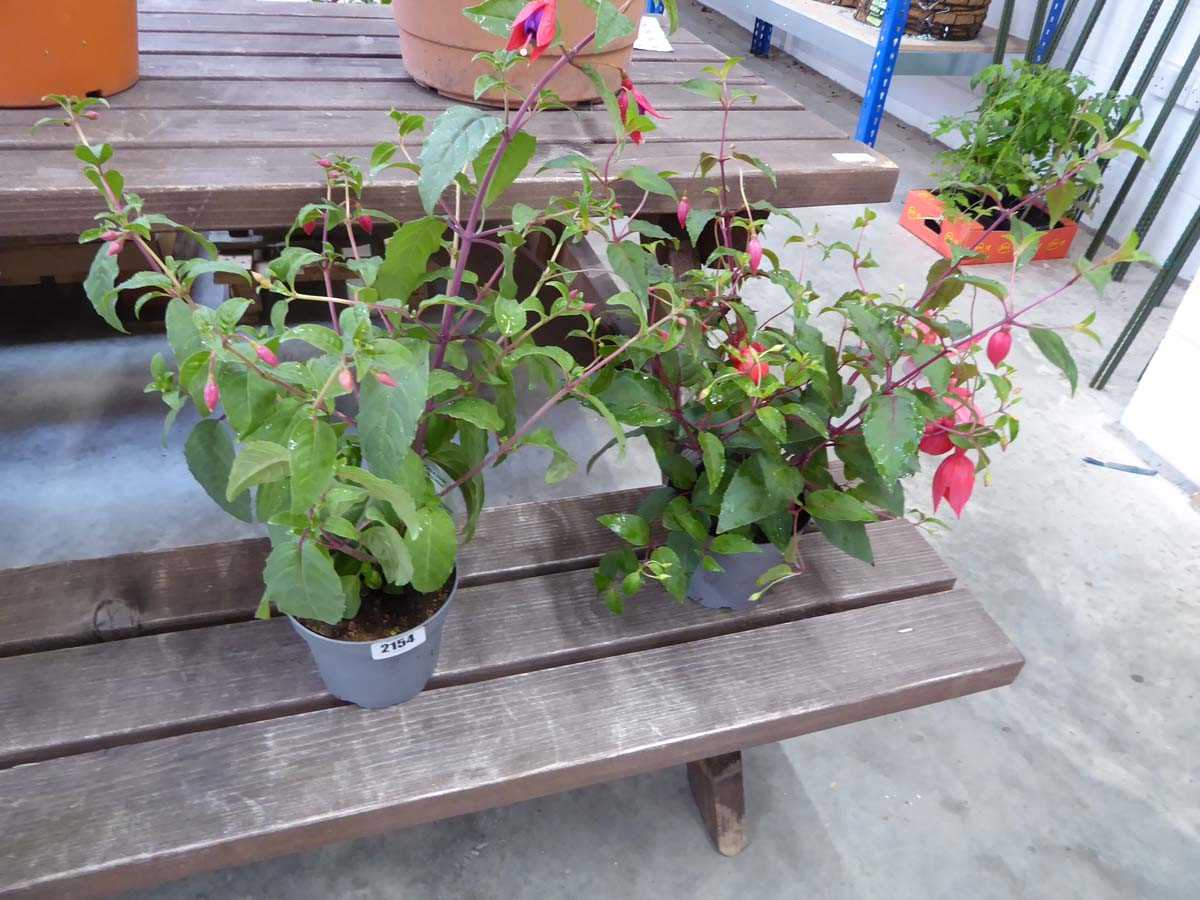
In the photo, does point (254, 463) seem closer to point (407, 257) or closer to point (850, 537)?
point (407, 257)

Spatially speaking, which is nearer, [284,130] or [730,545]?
[730,545]

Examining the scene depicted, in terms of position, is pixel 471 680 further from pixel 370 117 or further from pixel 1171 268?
pixel 1171 268

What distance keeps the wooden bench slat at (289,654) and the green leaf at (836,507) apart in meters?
0.18

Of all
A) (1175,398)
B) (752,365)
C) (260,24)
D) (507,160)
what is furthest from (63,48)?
(1175,398)

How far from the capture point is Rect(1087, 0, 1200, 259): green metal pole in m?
2.79

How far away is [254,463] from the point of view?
0.60 m

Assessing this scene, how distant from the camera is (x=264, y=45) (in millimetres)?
1745

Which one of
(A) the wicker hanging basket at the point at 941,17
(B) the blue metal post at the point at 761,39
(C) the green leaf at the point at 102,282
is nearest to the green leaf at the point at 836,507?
(C) the green leaf at the point at 102,282

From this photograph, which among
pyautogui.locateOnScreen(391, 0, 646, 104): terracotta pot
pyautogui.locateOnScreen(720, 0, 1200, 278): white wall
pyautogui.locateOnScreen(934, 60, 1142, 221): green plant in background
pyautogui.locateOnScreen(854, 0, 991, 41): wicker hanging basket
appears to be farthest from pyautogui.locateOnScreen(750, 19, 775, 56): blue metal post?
pyautogui.locateOnScreen(391, 0, 646, 104): terracotta pot

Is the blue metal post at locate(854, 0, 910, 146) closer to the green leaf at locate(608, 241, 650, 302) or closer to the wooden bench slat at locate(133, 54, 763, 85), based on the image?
the wooden bench slat at locate(133, 54, 763, 85)

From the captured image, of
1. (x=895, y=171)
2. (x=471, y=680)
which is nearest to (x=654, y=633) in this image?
(x=471, y=680)

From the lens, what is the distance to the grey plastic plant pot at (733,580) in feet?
3.23

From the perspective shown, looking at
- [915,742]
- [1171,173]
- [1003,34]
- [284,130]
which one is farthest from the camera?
[1003,34]

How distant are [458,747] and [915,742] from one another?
957 millimetres
